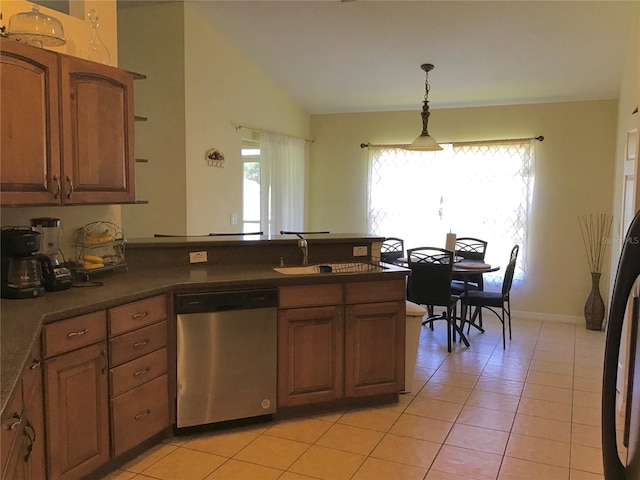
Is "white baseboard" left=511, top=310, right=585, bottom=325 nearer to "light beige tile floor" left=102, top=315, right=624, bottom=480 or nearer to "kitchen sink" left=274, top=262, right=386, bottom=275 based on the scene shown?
"light beige tile floor" left=102, top=315, right=624, bottom=480

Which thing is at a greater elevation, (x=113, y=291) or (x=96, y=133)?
(x=96, y=133)

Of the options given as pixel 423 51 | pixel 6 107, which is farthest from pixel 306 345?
pixel 423 51

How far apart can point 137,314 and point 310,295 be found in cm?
103

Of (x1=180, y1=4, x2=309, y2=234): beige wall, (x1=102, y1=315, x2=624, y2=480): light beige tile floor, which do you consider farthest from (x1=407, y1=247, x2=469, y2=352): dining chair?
(x1=180, y1=4, x2=309, y2=234): beige wall

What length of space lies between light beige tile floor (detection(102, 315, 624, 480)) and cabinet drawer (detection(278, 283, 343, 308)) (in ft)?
2.41

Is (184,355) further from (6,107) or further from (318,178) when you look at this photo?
(318,178)

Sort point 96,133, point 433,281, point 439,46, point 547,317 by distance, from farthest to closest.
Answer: point 547,317 → point 433,281 → point 439,46 → point 96,133

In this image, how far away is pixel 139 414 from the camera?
277cm

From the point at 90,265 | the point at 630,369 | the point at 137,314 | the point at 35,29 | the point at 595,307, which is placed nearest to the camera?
the point at 630,369

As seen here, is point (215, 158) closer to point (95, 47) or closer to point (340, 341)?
point (95, 47)

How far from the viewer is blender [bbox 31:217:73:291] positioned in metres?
2.66

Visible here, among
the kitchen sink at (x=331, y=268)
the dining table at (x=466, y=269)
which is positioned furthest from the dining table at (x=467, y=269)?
the kitchen sink at (x=331, y=268)

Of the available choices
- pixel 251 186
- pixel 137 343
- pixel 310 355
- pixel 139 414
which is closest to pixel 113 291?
pixel 137 343

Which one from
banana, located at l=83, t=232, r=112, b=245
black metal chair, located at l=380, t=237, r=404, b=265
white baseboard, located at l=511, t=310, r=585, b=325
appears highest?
banana, located at l=83, t=232, r=112, b=245
